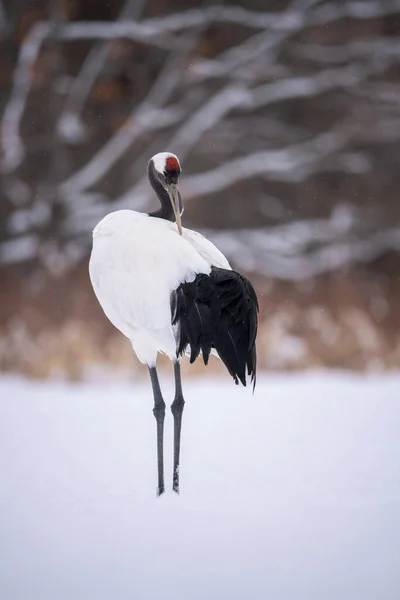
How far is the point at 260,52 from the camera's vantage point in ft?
24.0

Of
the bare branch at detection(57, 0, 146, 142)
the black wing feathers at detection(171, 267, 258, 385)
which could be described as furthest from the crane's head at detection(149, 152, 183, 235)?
the bare branch at detection(57, 0, 146, 142)

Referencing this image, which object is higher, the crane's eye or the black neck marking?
the crane's eye

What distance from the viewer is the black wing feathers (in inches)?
129

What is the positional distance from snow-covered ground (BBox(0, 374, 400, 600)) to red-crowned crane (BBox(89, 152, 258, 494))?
352 mm

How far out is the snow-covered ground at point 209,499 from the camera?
8.80 feet

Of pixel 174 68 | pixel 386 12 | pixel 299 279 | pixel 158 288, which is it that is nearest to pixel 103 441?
pixel 158 288

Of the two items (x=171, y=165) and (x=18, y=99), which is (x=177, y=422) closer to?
(x=171, y=165)

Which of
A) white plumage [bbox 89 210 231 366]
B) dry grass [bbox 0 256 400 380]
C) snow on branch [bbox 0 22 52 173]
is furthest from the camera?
snow on branch [bbox 0 22 52 173]

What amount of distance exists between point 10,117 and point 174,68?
4.39 ft

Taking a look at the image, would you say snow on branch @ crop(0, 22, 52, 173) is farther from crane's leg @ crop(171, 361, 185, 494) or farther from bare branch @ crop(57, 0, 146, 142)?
crane's leg @ crop(171, 361, 185, 494)

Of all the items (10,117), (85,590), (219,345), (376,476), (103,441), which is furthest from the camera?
(10,117)

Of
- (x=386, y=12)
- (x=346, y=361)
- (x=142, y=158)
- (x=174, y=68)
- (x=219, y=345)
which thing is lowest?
(x=346, y=361)

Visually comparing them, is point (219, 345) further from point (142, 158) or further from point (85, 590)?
point (142, 158)

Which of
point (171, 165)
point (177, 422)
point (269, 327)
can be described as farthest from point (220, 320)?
point (269, 327)
